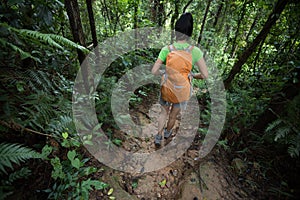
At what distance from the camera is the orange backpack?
2.58 metres

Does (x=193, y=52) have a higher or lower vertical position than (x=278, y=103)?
higher

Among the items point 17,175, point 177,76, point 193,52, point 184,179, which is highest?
point 193,52

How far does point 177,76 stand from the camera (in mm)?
2695

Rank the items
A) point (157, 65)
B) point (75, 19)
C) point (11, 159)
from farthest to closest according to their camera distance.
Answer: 1. point (157, 65)
2. point (75, 19)
3. point (11, 159)

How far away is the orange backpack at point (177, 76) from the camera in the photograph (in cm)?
258

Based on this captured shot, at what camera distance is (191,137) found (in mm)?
3660

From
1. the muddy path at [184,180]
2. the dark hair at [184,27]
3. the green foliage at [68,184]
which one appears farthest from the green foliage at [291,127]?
the green foliage at [68,184]

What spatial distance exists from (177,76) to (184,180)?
1682 mm

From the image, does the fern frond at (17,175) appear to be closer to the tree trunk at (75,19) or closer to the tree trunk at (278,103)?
the tree trunk at (75,19)

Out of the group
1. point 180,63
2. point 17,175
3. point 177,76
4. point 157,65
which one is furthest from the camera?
point 157,65

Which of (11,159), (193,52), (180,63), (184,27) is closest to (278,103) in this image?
(193,52)

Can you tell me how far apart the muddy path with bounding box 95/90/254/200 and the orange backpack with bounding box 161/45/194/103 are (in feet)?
3.80

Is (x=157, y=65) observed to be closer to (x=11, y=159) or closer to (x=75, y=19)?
(x=75, y=19)

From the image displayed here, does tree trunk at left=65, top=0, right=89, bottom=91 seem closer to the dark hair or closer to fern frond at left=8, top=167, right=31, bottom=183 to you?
the dark hair
